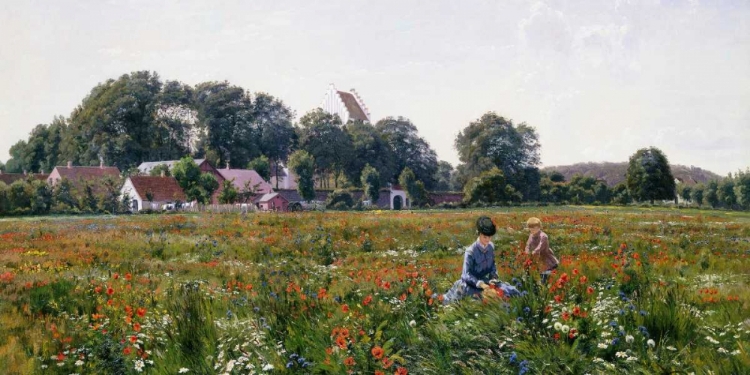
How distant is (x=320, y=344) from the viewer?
6133 mm

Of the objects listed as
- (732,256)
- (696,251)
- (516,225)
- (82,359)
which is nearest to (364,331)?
(82,359)

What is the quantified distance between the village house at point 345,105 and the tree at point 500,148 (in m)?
36.6

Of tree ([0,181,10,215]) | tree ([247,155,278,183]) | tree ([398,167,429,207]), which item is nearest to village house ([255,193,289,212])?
tree ([398,167,429,207])

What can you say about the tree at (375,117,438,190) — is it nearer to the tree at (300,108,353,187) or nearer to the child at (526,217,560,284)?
the tree at (300,108,353,187)

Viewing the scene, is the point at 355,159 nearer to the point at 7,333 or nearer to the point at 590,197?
the point at 590,197

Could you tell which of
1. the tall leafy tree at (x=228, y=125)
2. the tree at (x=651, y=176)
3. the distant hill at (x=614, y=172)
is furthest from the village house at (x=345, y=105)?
the tree at (x=651, y=176)

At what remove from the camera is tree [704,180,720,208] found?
104250mm

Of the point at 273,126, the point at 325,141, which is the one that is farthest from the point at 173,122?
the point at 325,141

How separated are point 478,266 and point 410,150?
96654mm

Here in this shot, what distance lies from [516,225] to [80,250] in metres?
16.3

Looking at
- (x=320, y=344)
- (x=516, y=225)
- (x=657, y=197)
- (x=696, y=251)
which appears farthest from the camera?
(x=657, y=197)

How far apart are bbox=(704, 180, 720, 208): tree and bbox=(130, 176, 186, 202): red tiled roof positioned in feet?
293

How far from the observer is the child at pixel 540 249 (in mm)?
10180

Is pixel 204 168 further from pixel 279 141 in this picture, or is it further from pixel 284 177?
pixel 284 177
